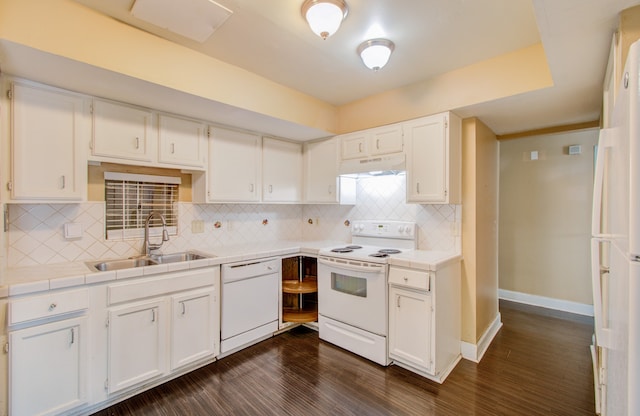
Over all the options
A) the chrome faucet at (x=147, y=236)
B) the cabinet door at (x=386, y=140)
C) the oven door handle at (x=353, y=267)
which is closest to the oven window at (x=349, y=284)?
the oven door handle at (x=353, y=267)

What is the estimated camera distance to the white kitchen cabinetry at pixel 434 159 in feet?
8.57

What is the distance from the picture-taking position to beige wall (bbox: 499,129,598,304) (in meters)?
3.78

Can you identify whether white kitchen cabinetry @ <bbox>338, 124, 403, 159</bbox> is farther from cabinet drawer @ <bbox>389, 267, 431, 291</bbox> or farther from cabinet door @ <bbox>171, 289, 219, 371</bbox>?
cabinet door @ <bbox>171, 289, 219, 371</bbox>

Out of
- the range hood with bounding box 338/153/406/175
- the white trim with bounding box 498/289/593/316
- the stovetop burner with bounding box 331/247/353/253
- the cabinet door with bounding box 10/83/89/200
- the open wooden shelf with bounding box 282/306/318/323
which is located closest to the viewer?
the cabinet door with bounding box 10/83/89/200

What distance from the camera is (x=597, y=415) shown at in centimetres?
195

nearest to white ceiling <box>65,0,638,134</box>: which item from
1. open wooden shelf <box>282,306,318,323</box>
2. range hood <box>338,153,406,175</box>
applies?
range hood <box>338,153,406,175</box>

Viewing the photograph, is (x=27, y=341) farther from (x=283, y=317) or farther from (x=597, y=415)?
(x=597, y=415)

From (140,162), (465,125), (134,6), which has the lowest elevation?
(140,162)

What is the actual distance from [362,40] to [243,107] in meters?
1.13

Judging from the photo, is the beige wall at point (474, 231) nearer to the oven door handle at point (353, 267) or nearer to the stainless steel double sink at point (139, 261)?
the oven door handle at point (353, 267)

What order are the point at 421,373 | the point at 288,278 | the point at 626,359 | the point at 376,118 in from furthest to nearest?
the point at 288,278 < the point at 376,118 < the point at 421,373 < the point at 626,359

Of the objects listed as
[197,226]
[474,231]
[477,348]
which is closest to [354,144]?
[474,231]

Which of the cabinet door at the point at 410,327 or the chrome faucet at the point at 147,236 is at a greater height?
the chrome faucet at the point at 147,236

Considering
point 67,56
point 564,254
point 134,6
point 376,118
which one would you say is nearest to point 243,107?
point 134,6
